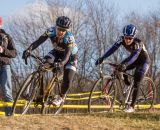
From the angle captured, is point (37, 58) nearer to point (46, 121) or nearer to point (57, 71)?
point (57, 71)

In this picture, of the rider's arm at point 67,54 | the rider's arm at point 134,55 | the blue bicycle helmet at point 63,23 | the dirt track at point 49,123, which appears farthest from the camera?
the rider's arm at point 134,55

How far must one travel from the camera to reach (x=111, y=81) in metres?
10.0

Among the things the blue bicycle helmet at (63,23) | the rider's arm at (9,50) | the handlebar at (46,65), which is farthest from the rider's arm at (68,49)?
the rider's arm at (9,50)

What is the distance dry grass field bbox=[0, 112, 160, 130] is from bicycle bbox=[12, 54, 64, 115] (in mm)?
818

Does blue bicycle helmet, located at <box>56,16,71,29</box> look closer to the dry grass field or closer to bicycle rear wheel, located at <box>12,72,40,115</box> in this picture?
bicycle rear wheel, located at <box>12,72,40,115</box>

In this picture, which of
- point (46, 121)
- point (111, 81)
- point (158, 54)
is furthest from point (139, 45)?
point (158, 54)

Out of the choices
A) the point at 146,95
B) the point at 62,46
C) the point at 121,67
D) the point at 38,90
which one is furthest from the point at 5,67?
the point at 146,95

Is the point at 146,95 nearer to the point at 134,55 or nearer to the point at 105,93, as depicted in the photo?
the point at 105,93

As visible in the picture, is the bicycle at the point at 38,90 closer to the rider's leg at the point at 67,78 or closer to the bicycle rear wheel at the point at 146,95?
the rider's leg at the point at 67,78

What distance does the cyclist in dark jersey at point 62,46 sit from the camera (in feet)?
28.0

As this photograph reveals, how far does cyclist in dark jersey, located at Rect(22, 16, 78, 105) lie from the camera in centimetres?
853

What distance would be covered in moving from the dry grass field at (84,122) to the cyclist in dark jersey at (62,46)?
48.8 inches

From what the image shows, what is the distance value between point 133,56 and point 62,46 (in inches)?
70.3

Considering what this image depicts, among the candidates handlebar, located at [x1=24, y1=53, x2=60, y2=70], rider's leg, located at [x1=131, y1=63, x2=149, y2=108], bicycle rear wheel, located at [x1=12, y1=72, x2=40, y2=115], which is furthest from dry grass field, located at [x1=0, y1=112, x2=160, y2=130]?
rider's leg, located at [x1=131, y1=63, x2=149, y2=108]
